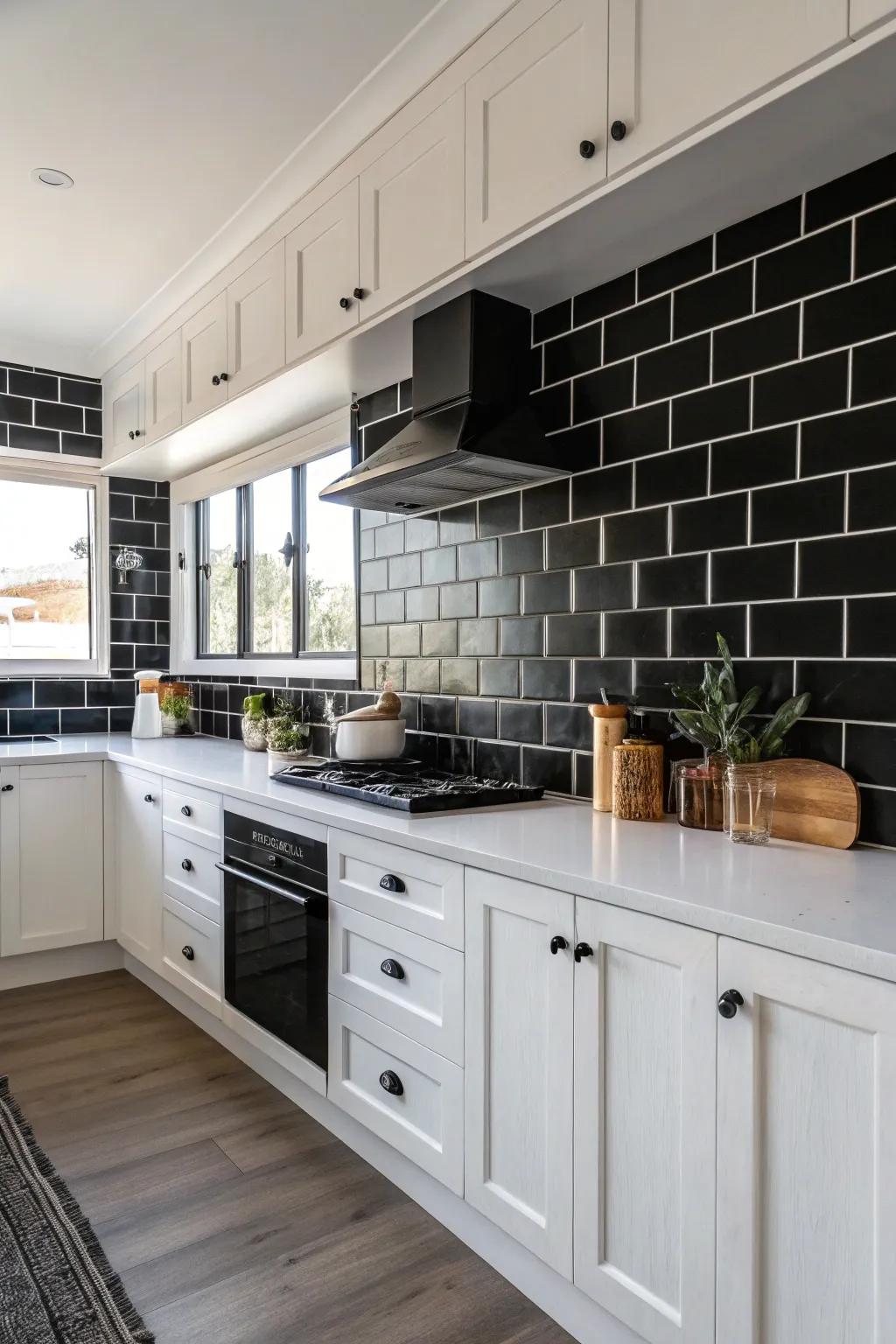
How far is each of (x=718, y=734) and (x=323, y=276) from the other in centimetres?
166

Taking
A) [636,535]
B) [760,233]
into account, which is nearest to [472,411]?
[636,535]

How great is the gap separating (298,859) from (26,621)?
2.48 m

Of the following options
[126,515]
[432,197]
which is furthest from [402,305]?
[126,515]

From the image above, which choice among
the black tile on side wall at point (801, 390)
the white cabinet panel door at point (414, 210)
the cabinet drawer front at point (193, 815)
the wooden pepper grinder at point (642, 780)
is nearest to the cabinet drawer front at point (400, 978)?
the wooden pepper grinder at point (642, 780)

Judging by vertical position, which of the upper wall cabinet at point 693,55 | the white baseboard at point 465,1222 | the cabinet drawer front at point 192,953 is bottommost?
the white baseboard at point 465,1222

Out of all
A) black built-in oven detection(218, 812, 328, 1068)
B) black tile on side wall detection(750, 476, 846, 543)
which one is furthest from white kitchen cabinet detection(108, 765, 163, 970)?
black tile on side wall detection(750, 476, 846, 543)

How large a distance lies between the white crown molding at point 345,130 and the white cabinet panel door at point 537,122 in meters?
0.13

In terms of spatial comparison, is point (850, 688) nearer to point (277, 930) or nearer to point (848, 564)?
point (848, 564)

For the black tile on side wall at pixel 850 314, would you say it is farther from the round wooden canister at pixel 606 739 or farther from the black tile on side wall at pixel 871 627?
the round wooden canister at pixel 606 739

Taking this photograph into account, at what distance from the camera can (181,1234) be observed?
1.86m

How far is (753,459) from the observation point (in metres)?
1.81

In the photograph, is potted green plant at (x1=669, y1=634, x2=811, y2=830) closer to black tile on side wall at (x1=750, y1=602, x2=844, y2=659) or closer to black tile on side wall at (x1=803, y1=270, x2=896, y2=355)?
black tile on side wall at (x1=750, y1=602, x2=844, y2=659)

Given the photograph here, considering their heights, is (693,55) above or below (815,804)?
above

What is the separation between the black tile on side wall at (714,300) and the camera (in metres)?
1.82
